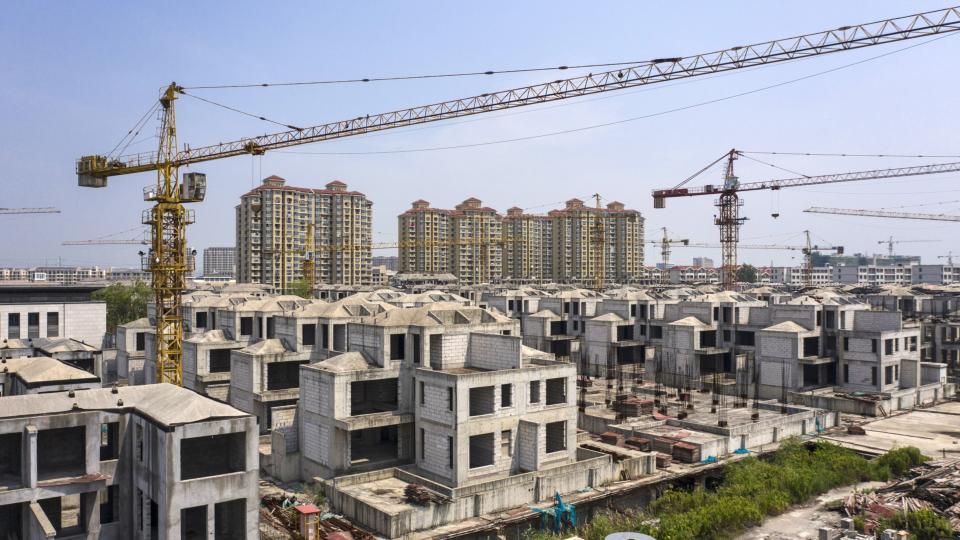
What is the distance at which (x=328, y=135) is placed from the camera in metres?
63.5

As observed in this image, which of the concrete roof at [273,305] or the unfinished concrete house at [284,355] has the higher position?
the concrete roof at [273,305]

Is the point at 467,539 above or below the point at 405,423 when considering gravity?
below

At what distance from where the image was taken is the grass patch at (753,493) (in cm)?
3084

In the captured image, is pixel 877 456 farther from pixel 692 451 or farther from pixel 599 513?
pixel 599 513

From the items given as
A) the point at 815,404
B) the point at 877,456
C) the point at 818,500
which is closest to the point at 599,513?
the point at 818,500

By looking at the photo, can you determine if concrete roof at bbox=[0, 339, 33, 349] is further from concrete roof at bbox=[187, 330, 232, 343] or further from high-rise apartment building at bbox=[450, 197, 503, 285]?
high-rise apartment building at bbox=[450, 197, 503, 285]

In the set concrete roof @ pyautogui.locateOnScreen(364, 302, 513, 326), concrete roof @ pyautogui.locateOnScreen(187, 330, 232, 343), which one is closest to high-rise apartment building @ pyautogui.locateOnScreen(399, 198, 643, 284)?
concrete roof @ pyautogui.locateOnScreen(187, 330, 232, 343)

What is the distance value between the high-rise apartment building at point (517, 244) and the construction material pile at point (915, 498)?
132 m

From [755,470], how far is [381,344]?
21.3 metres

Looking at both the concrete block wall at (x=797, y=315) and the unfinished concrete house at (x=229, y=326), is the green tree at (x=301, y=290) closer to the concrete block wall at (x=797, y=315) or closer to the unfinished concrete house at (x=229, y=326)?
the unfinished concrete house at (x=229, y=326)

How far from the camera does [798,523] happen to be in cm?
3278

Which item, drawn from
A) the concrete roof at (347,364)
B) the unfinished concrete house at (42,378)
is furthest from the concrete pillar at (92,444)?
the concrete roof at (347,364)

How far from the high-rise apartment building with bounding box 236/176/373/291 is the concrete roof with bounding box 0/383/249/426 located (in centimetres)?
10561

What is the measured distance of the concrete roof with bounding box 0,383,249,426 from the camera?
25578mm
